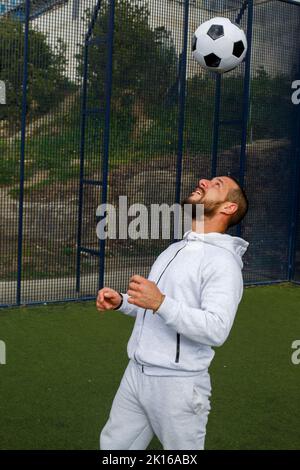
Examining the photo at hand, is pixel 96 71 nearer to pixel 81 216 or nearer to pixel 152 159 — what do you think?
pixel 152 159

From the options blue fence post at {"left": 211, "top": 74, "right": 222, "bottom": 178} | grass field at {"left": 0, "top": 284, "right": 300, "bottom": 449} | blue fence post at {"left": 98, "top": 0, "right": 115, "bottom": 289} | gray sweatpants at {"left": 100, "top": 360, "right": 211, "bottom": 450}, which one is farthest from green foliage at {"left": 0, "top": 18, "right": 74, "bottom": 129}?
gray sweatpants at {"left": 100, "top": 360, "right": 211, "bottom": 450}

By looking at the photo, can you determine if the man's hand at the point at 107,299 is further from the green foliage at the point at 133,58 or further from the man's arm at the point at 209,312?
the green foliage at the point at 133,58

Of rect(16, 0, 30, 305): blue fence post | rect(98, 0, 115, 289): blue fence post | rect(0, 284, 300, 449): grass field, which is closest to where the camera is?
rect(0, 284, 300, 449): grass field

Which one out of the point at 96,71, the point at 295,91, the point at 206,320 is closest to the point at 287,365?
the point at 206,320

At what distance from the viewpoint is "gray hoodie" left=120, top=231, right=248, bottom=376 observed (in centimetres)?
193

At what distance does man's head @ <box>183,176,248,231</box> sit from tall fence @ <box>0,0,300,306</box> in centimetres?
373

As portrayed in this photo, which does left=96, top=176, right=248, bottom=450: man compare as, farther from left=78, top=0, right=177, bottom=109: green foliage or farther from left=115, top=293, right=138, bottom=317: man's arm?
left=78, top=0, right=177, bottom=109: green foliage

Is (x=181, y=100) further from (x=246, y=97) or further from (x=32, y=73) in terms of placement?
(x=32, y=73)

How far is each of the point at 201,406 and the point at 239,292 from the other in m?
0.40

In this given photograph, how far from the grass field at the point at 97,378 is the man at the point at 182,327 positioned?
1134 millimetres

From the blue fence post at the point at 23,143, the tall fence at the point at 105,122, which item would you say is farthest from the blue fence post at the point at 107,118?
the blue fence post at the point at 23,143

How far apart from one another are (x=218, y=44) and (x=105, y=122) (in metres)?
1.31

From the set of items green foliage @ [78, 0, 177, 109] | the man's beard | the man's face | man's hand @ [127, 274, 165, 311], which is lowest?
man's hand @ [127, 274, 165, 311]

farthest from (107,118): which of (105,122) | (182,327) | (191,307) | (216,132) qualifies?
(182,327)
